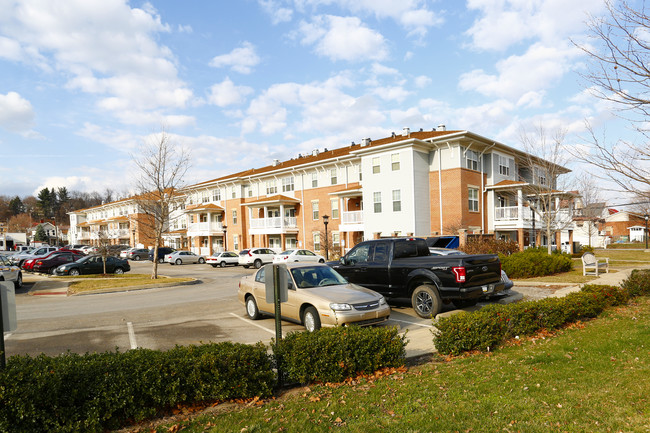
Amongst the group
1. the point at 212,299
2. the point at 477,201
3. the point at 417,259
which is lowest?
the point at 212,299

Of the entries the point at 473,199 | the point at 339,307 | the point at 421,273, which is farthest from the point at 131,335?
the point at 473,199

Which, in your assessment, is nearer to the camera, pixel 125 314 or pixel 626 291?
pixel 626 291

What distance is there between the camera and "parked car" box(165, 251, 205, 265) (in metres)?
41.0

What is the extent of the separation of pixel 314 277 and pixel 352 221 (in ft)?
83.0

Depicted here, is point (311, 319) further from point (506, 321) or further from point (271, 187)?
point (271, 187)

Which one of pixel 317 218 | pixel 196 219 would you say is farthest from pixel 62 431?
pixel 196 219

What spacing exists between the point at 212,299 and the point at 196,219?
4176cm

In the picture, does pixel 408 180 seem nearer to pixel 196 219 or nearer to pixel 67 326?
pixel 67 326

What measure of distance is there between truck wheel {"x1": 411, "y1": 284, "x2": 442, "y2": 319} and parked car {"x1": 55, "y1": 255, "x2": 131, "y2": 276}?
22.6 meters

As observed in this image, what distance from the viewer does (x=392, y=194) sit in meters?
31.0

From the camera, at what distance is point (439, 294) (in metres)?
10.1

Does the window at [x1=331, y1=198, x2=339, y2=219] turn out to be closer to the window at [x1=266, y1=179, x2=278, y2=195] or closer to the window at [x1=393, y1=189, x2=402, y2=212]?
the window at [x1=393, y1=189, x2=402, y2=212]

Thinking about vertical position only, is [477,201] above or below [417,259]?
above

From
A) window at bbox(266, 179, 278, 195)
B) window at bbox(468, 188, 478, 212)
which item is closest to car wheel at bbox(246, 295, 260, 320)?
window at bbox(468, 188, 478, 212)
